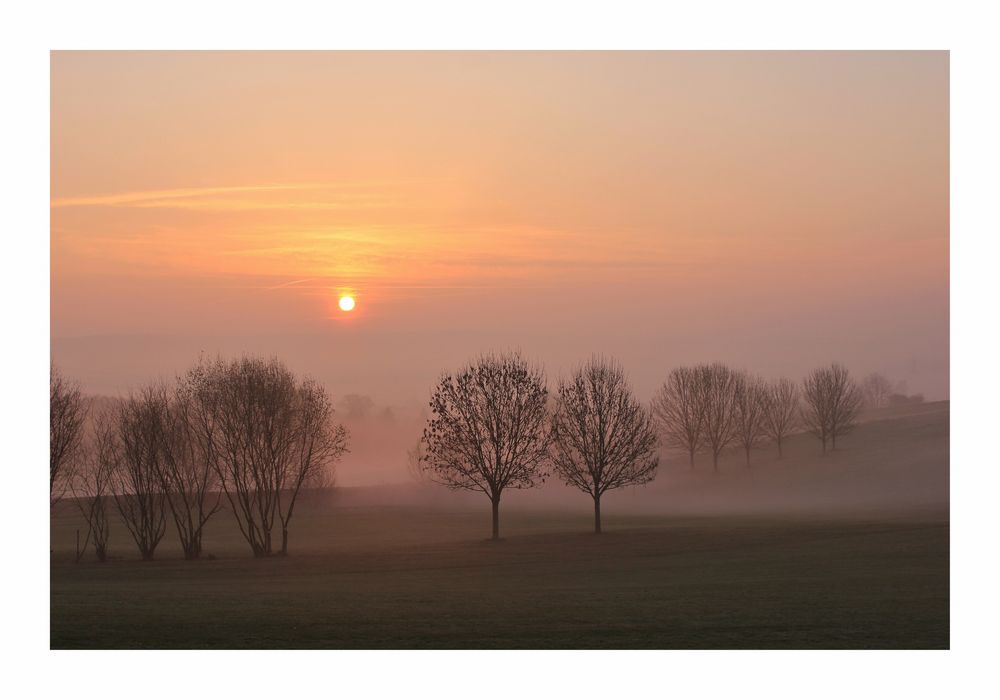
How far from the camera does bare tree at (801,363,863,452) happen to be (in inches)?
3979

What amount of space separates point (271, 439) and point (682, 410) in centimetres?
6034

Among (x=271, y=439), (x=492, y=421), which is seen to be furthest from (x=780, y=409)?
(x=271, y=439)

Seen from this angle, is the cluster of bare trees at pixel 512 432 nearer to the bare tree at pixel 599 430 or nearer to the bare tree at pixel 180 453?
the bare tree at pixel 599 430

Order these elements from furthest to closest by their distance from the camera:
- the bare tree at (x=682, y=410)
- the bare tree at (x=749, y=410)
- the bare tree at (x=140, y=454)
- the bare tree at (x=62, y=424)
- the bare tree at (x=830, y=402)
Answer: the bare tree at (x=830, y=402) → the bare tree at (x=749, y=410) → the bare tree at (x=682, y=410) → the bare tree at (x=140, y=454) → the bare tree at (x=62, y=424)

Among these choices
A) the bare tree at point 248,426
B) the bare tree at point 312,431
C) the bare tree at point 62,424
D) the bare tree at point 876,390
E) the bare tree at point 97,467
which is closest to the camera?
the bare tree at point 62,424

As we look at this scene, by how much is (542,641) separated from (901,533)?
81.5 ft

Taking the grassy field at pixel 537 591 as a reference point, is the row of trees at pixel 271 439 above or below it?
above

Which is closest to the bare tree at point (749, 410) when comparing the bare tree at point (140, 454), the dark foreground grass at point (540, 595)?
the dark foreground grass at point (540, 595)

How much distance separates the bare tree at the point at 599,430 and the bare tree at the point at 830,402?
4780cm

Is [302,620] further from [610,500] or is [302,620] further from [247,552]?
[610,500]

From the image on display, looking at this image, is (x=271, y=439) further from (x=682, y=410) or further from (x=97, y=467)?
(x=682, y=410)

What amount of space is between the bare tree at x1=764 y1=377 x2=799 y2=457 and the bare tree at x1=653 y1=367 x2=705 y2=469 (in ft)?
22.5

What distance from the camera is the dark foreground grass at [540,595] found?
90.7 ft

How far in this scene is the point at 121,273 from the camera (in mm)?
35438
